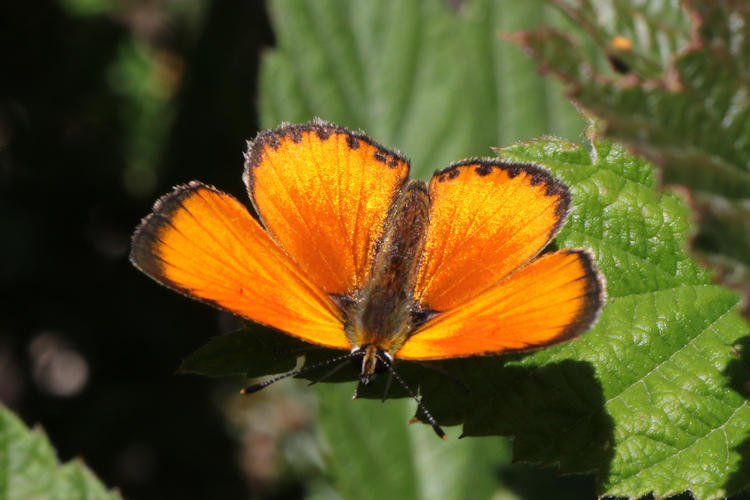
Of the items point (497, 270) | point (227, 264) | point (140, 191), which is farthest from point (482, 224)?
point (140, 191)

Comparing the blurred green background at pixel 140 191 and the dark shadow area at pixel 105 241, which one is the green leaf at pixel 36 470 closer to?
the blurred green background at pixel 140 191

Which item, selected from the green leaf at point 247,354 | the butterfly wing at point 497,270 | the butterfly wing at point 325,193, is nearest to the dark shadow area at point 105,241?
the butterfly wing at point 325,193

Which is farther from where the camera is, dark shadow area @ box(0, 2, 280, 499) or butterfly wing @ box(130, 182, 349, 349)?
dark shadow area @ box(0, 2, 280, 499)

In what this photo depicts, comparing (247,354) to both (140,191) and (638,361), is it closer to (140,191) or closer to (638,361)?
(638,361)

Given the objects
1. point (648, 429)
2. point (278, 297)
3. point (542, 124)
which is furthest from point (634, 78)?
point (542, 124)

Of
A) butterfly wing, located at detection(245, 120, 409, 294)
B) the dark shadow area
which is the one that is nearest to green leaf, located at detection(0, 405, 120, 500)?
butterfly wing, located at detection(245, 120, 409, 294)

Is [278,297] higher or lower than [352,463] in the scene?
higher

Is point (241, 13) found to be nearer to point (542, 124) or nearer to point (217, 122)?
point (217, 122)

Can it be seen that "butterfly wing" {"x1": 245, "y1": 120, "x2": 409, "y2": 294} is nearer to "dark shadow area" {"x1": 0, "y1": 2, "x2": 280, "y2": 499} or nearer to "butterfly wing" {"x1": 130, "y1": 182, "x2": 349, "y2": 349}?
"butterfly wing" {"x1": 130, "y1": 182, "x2": 349, "y2": 349}
